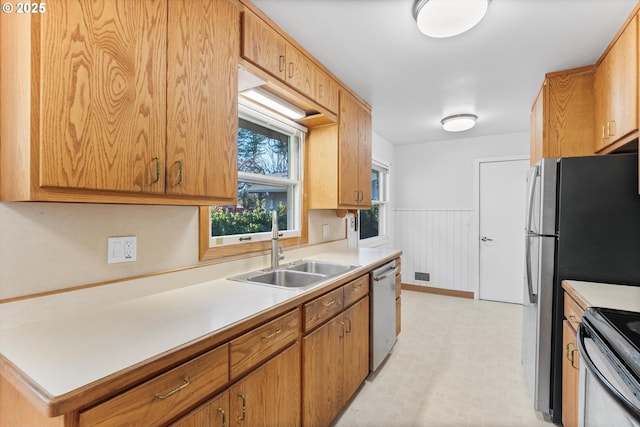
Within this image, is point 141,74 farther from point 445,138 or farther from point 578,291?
point 445,138

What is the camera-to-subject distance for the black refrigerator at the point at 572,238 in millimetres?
1736

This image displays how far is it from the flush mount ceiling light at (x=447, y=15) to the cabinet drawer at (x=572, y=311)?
5.19ft

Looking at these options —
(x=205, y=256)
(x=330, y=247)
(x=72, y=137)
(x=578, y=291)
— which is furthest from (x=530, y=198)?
(x=72, y=137)

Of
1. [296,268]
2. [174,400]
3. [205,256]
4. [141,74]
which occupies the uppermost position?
[141,74]

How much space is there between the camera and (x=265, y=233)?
2227 mm

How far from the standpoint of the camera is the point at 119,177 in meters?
1.05

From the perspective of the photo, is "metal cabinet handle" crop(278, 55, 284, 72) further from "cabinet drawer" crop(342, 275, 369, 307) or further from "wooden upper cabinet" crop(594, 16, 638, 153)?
"wooden upper cabinet" crop(594, 16, 638, 153)

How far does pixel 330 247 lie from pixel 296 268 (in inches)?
31.1

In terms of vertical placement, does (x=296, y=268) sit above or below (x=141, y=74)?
below

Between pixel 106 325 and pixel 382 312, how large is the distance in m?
1.88

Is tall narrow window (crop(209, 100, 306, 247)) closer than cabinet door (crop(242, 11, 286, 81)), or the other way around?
cabinet door (crop(242, 11, 286, 81))

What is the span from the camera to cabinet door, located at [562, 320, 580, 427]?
61.7 inches

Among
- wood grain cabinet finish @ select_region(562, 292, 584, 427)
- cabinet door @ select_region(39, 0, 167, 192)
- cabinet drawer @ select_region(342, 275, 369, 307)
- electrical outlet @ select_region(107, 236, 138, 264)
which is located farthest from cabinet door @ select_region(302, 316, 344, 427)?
wood grain cabinet finish @ select_region(562, 292, 584, 427)

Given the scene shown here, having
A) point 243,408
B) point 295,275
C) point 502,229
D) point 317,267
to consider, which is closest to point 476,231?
point 502,229
